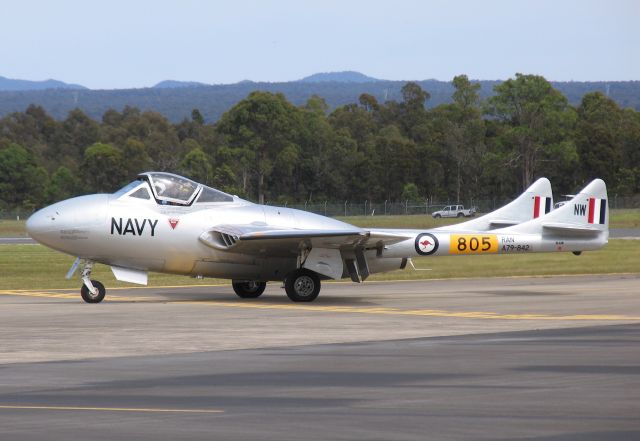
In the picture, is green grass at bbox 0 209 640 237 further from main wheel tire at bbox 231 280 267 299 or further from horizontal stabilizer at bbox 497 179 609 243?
main wheel tire at bbox 231 280 267 299

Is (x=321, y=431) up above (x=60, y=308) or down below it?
above

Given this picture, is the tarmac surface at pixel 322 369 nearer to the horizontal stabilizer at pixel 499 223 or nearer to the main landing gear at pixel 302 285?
the main landing gear at pixel 302 285

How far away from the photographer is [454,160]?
374 ft

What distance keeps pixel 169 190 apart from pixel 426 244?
→ 5728mm

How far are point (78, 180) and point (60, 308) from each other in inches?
3048

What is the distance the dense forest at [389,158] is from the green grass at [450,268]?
54.5 meters

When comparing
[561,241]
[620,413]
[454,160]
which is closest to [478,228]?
[561,241]

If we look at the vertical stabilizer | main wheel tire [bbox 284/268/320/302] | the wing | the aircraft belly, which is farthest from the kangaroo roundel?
the aircraft belly

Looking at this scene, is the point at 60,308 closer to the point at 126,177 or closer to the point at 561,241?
the point at 561,241

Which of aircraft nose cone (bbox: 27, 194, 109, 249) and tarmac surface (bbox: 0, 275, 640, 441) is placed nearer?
tarmac surface (bbox: 0, 275, 640, 441)

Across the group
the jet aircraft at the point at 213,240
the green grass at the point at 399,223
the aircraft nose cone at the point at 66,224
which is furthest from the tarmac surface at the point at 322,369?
the green grass at the point at 399,223

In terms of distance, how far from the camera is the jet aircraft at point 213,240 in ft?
80.7

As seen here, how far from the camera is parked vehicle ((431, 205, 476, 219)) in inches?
3688

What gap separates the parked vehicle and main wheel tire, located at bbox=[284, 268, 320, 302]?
67653 mm
